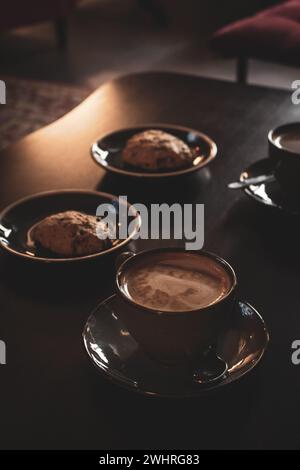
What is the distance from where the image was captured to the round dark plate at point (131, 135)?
0.89m

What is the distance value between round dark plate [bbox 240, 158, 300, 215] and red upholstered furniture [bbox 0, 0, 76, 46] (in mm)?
2232

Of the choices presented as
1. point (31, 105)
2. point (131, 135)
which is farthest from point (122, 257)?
point (31, 105)

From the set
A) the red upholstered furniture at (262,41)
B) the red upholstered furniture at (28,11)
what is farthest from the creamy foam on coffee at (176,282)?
the red upholstered furniture at (28,11)

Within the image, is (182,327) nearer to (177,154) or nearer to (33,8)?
(177,154)

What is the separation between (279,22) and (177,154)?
1282 millimetres

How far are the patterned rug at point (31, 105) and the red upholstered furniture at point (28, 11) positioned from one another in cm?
28

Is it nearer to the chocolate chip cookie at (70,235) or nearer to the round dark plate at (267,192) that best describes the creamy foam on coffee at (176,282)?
the chocolate chip cookie at (70,235)

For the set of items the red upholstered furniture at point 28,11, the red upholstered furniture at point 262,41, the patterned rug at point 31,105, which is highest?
the red upholstered furniture at point 262,41

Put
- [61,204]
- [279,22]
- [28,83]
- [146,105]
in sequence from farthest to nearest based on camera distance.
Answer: [28,83] → [279,22] → [146,105] → [61,204]

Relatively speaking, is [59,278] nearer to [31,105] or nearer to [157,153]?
[157,153]

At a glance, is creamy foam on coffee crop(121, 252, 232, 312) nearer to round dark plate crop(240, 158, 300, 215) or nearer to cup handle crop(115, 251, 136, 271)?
cup handle crop(115, 251, 136, 271)

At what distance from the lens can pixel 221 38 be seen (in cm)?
202
